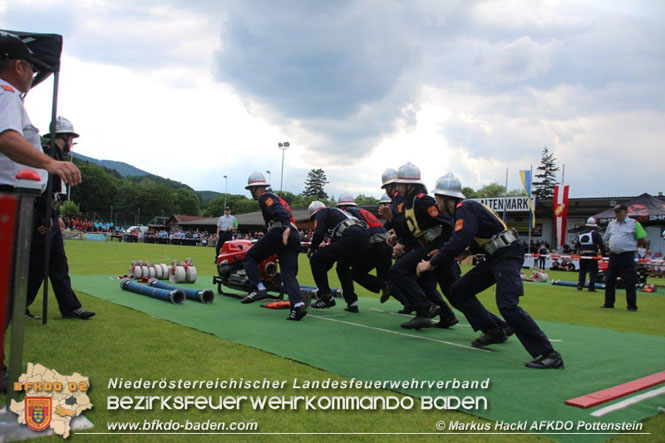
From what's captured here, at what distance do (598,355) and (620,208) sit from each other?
7.08 m

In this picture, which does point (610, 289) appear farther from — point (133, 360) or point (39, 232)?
point (39, 232)

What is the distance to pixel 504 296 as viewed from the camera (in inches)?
199

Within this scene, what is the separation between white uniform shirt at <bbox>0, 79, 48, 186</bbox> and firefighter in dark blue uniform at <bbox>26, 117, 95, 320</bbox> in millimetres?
1986

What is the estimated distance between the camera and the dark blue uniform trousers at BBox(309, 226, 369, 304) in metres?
8.05

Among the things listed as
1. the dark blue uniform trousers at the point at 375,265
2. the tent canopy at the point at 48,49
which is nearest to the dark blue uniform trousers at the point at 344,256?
the dark blue uniform trousers at the point at 375,265

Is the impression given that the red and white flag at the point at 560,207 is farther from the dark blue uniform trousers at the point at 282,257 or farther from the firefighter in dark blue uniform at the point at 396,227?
the dark blue uniform trousers at the point at 282,257

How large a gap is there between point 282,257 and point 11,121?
4.94m

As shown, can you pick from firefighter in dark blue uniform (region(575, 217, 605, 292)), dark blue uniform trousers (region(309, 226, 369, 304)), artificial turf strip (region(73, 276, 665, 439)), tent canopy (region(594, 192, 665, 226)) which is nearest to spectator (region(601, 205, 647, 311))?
artificial turf strip (region(73, 276, 665, 439))

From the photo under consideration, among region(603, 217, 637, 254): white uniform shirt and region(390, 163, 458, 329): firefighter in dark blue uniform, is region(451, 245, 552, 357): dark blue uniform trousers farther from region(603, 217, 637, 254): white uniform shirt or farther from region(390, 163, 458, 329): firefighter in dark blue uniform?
region(603, 217, 637, 254): white uniform shirt

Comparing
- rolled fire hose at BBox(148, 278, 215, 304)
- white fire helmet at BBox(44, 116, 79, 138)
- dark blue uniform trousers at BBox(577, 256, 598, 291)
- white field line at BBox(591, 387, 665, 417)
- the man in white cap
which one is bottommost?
rolled fire hose at BBox(148, 278, 215, 304)

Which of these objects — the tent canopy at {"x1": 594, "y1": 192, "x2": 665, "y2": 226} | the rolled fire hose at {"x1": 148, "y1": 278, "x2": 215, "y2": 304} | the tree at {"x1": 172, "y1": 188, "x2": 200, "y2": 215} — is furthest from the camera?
the tree at {"x1": 172, "y1": 188, "x2": 200, "y2": 215}

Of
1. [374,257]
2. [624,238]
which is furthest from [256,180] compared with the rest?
[624,238]

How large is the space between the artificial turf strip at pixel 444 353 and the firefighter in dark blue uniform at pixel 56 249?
1.22 m

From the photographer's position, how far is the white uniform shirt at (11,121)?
9.97ft
